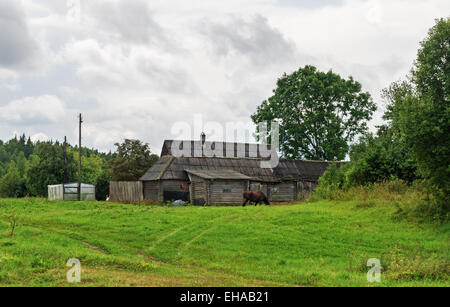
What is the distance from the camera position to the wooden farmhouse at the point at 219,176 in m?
44.2

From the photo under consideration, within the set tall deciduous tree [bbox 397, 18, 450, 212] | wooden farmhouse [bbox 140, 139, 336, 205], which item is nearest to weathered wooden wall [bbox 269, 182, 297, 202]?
wooden farmhouse [bbox 140, 139, 336, 205]

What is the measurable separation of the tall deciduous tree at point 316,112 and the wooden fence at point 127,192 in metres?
20.0

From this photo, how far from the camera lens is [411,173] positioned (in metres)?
33.2

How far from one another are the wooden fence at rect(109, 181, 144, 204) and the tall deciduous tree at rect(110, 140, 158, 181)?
9.34 m

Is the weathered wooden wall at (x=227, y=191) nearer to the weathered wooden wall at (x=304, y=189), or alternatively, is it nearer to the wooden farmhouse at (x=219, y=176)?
the wooden farmhouse at (x=219, y=176)

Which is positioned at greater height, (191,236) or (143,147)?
(143,147)

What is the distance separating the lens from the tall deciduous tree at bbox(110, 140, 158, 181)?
59.5 metres

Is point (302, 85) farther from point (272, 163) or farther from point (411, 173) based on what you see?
point (411, 173)

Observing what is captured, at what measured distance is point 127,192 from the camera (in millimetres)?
49031

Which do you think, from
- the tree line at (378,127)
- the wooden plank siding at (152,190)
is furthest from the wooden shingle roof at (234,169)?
the tree line at (378,127)

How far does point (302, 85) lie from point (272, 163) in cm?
1210
